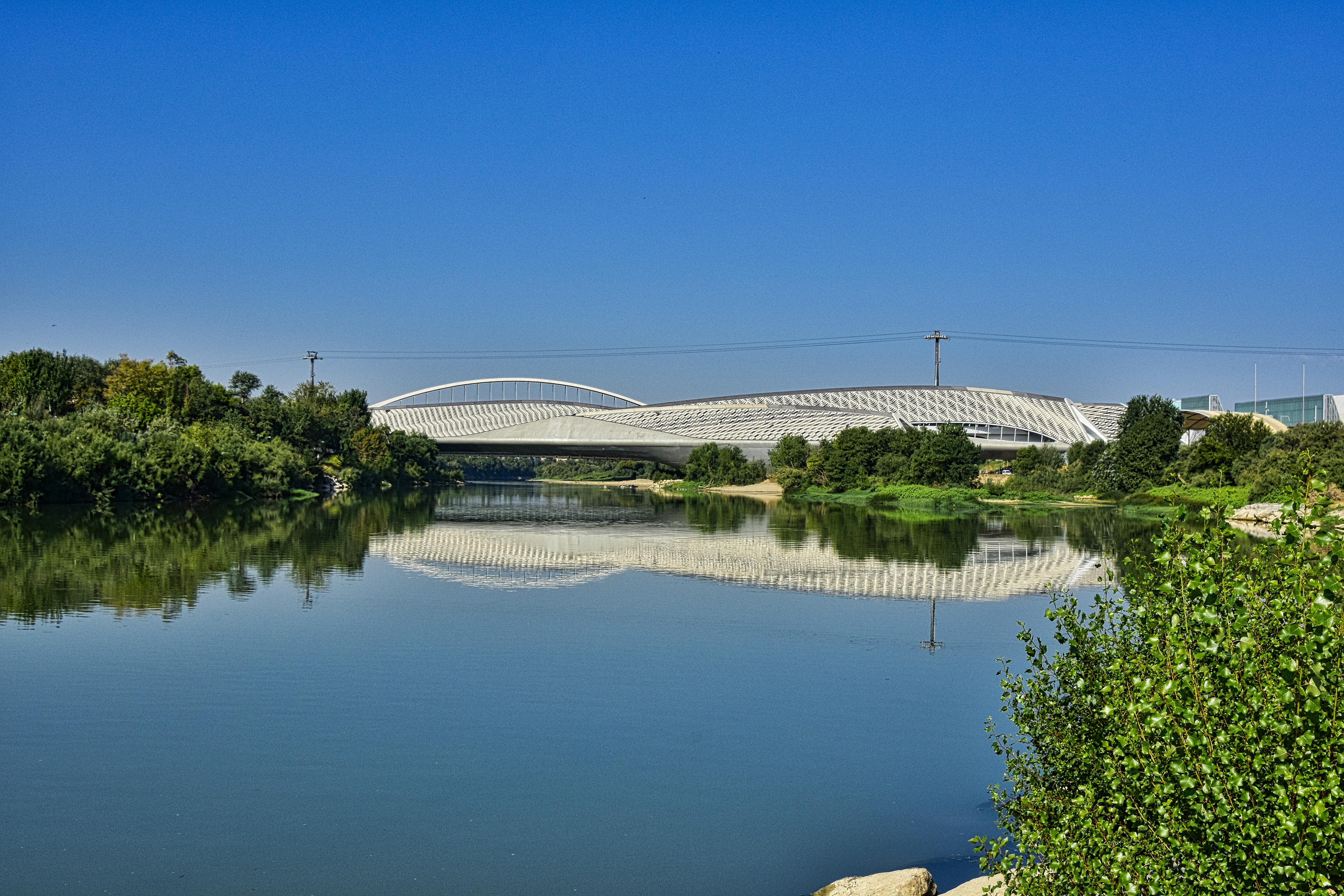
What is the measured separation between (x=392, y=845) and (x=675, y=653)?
652cm

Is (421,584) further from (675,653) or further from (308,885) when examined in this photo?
(308,885)

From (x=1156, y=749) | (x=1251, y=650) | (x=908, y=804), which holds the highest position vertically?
(x=1251, y=650)

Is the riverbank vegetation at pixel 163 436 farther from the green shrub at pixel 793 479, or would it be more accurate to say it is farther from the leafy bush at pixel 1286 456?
the leafy bush at pixel 1286 456

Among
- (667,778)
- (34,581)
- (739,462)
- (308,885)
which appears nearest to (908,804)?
(667,778)

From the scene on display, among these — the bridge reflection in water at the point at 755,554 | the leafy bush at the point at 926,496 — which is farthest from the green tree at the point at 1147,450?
the bridge reflection in water at the point at 755,554

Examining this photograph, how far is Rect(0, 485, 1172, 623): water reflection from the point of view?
18.7 meters

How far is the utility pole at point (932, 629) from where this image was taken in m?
14.0

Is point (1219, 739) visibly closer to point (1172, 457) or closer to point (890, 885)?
point (890, 885)

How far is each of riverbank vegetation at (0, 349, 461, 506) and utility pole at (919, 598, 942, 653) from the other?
95.7 feet

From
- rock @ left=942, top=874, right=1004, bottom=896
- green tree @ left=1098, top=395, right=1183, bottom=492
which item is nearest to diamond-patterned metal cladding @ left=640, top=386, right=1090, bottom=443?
green tree @ left=1098, top=395, right=1183, bottom=492

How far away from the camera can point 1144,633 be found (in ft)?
16.1

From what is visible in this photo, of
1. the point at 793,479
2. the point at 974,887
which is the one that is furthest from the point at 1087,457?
the point at 974,887

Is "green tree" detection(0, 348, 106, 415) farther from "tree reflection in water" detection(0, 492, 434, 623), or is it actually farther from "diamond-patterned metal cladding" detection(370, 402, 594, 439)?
"diamond-patterned metal cladding" detection(370, 402, 594, 439)

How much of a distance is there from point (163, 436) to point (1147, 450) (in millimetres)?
41096
